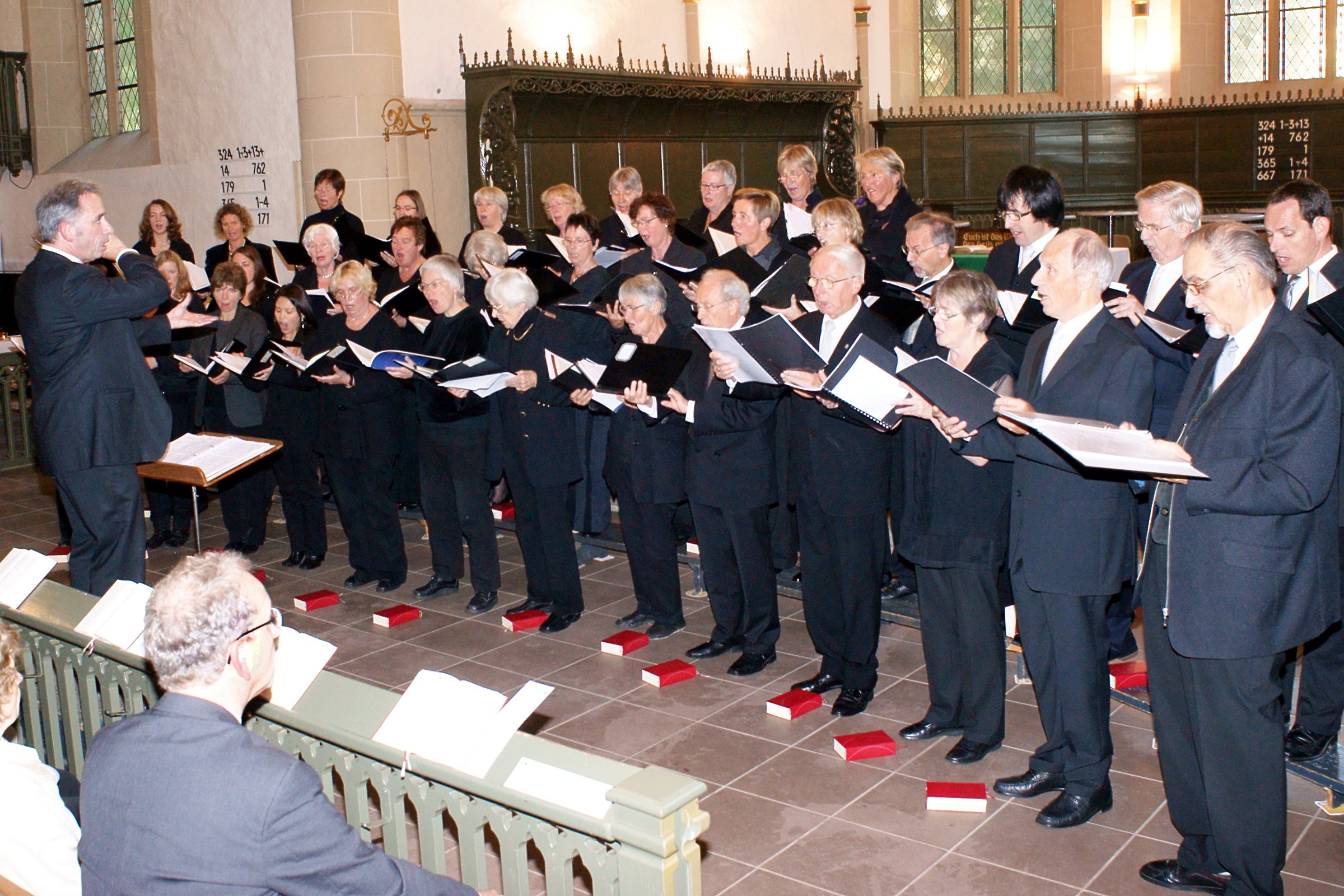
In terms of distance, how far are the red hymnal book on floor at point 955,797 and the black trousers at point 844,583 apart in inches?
31.5

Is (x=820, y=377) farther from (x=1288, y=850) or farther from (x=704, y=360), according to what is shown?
(x=1288, y=850)

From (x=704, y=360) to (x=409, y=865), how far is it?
122 inches

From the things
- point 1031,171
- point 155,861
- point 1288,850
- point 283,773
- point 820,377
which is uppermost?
point 1031,171

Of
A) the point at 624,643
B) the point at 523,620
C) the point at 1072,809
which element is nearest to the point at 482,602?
the point at 523,620

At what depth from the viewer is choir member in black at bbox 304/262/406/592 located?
20.7 feet

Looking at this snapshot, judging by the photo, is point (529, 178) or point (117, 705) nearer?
point (117, 705)

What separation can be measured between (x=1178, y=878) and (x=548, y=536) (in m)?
3.23

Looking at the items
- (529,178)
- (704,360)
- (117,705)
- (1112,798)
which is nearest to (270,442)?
(704,360)

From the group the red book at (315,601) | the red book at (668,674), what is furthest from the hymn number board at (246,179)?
the red book at (668,674)

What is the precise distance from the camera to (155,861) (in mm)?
2006

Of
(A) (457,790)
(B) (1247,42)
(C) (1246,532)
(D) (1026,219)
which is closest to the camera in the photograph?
(A) (457,790)

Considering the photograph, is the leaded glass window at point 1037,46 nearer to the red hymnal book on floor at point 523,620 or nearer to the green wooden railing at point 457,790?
the red hymnal book on floor at point 523,620

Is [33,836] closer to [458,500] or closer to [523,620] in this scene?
[523,620]

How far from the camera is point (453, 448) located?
20.1ft
